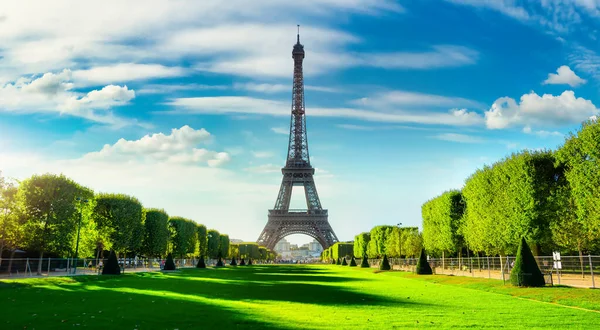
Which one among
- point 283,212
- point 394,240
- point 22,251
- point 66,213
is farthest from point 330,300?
point 283,212

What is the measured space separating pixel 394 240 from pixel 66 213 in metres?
45.5

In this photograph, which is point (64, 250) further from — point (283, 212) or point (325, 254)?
point (325, 254)

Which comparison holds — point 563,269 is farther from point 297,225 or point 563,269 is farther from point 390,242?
point 297,225

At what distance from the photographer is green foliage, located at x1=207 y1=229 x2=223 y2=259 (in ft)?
309

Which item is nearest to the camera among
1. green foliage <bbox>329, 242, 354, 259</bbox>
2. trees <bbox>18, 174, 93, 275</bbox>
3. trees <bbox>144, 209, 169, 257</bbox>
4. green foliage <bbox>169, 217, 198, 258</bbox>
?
trees <bbox>18, 174, 93, 275</bbox>

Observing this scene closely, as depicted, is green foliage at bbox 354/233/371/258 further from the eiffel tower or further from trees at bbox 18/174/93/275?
trees at bbox 18/174/93/275

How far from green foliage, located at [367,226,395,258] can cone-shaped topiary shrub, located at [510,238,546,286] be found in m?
48.7

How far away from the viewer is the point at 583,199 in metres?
28.3

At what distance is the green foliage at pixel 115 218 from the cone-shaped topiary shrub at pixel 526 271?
4119 cm

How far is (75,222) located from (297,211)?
64707 millimetres

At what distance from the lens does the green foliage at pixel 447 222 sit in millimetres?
48625

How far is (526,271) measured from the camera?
25.8m

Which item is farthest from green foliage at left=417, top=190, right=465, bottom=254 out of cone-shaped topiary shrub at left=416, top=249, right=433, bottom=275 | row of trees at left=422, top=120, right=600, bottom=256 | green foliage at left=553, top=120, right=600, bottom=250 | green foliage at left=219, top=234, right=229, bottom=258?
green foliage at left=219, top=234, right=229, bottom=258

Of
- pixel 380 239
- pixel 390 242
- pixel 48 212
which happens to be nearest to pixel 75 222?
pixel 48 212
